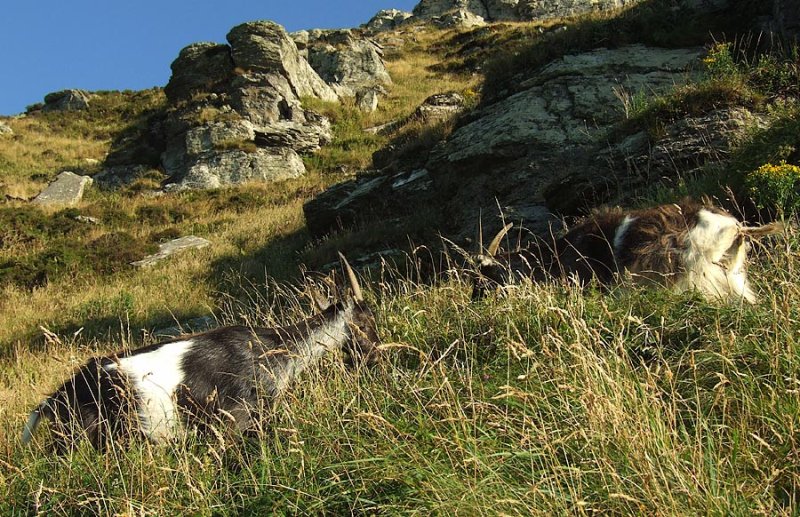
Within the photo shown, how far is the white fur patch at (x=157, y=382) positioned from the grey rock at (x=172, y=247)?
10.4m

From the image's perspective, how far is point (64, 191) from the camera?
891 inches

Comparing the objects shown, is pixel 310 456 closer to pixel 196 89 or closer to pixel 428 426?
pixel 428 426

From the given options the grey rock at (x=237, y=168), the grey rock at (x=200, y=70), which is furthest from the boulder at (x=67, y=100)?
the grey rock at (x=237, y=168)

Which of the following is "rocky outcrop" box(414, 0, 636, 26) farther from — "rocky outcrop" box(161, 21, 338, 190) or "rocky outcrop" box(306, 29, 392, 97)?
"rocky outcrop" box(161, 21, 338, 190)

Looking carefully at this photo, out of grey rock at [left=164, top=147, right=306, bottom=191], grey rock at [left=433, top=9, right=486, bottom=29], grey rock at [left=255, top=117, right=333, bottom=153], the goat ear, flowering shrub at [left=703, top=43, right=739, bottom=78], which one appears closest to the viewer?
the goat ear

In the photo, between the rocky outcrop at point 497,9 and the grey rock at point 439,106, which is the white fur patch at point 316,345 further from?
the rocky outcrop at point 497,9

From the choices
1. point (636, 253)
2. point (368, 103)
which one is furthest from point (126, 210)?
point (636, 253)

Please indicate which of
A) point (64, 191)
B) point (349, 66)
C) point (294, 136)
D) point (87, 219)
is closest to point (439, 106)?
point (294, 136)

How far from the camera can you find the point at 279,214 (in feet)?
58.4

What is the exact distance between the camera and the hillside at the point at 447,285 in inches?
117

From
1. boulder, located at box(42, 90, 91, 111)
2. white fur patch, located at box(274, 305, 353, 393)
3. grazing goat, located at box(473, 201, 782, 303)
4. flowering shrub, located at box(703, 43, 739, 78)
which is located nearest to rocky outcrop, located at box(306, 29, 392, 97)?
boulder, located at box(42, 90, 91, 111)

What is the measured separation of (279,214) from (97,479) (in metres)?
14.4

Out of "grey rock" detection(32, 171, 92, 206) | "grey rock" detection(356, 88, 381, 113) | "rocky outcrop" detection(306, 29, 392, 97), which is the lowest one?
"grey rock" detection(32, 171, 92, 206)

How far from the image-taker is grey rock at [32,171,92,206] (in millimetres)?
21875
